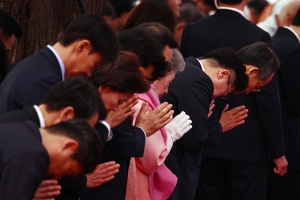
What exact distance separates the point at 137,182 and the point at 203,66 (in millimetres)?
1120

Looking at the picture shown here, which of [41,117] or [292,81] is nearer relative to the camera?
[41,117]

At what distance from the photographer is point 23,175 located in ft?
11.3

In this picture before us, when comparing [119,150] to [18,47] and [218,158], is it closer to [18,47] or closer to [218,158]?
[18,47]

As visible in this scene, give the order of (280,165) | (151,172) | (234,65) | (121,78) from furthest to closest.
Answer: (280,165) → (234,65) → (151,172) → (121,78)

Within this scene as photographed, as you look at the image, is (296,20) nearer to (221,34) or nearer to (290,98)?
(290,98)

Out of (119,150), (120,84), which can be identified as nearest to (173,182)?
(119,150)

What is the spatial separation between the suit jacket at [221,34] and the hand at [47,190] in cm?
332

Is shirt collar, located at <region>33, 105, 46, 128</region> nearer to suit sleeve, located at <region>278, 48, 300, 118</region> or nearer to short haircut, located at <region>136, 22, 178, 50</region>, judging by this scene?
short haircut, located at <region>136, 22, 178, 50</region>

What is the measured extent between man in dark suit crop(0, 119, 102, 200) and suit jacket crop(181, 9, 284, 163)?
11.0 ft

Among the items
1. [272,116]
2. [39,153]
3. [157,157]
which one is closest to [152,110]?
[157,157]

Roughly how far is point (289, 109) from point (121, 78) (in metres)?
3.40

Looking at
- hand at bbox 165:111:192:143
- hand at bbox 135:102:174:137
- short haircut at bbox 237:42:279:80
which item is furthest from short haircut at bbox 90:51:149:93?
short haircut at bbox 237:42:279:80

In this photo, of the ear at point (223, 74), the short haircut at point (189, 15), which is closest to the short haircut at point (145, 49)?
the ear at point (223, 74)

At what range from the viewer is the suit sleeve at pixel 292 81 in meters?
7.35
